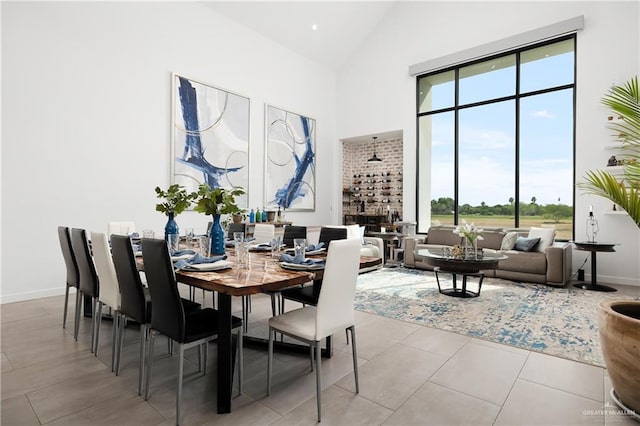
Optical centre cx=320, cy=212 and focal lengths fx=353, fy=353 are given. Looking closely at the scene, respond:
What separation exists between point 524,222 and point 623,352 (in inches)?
201

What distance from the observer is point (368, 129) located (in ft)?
26.8

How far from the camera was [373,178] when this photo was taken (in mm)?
9039

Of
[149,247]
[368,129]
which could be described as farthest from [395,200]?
[149,247]

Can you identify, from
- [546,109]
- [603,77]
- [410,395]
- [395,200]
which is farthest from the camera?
[395,200]

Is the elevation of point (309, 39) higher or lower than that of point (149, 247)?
higher

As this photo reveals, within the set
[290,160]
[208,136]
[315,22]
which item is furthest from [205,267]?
[315,22]

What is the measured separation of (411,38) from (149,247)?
743 centimetres

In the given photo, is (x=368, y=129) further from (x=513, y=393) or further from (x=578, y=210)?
(x=513, y=393)

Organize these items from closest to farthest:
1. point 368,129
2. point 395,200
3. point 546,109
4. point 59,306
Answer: point 59,306, point 546,109, point 368,129, point 395,200

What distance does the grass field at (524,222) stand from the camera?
19.2 feet

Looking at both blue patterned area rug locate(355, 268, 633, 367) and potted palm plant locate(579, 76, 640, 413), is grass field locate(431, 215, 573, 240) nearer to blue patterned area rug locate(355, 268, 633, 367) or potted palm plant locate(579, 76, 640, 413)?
blue patterned area rug locate(355, 268, 633, 367)

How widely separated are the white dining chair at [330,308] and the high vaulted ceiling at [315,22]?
19.0 feet

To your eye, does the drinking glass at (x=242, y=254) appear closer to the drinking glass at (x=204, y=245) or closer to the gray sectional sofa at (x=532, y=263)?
the drinking glass at (x=204, y=245)

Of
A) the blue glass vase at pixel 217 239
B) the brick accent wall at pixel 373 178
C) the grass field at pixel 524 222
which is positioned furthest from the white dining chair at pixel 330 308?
the brick accent wall at pixel 373 178
